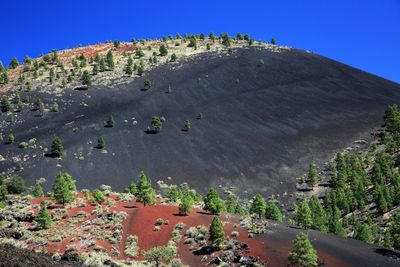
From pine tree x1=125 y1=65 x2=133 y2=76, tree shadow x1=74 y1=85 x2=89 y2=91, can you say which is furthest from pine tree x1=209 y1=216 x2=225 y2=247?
pine tree x1=125 y1=65 x2=133 y2=76

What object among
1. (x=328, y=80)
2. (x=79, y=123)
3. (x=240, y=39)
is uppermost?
(x=240, y=39)

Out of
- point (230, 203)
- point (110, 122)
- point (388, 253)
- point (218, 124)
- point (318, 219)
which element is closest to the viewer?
point (388, 253)

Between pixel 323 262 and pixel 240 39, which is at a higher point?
pixel 240 39

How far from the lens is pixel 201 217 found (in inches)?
2189

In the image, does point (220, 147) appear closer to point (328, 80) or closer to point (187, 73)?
point (187, 73)

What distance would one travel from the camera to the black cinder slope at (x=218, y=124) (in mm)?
96125

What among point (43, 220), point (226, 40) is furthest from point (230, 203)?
point (226, 40)

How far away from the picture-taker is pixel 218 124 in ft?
390

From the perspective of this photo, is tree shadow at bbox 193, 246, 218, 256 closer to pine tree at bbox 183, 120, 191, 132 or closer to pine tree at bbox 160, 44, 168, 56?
pine tree at bbox 183, 120, 191, 132

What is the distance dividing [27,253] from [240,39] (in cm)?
17047

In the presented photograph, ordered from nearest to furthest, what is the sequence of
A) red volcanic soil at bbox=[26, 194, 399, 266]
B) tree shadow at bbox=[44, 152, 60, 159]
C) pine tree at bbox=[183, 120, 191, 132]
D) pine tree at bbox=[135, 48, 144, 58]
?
red volcanic soil at bbox=[26, 194, 399, 266] < tree shadow at bbox=[44, 152, 60, 159] < pine tree at bbox=[183, 120, 191, 132] < pine tree at bbox=[135, 48, 144, 58]

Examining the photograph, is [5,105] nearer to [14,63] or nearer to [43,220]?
[14,63]

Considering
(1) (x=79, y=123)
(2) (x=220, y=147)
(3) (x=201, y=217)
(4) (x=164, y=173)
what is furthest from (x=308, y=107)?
(3) (x=201, y=217)

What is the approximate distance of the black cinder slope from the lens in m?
96.1
